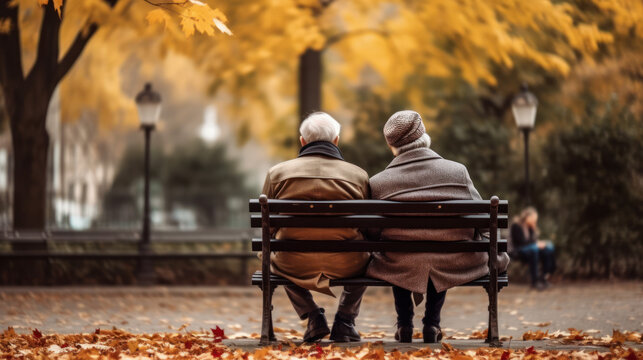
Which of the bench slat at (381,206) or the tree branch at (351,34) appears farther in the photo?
the tree branch at (351,34)

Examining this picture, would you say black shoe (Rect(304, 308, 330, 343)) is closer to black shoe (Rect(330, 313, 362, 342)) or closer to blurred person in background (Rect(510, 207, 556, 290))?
black shoe (Rect(330, 313, 362, 342))

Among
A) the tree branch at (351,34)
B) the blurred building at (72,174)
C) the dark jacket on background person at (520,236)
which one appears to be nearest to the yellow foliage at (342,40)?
the tree branch at (351,34)

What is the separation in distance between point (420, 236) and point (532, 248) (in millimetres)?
7231

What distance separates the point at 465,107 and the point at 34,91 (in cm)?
788

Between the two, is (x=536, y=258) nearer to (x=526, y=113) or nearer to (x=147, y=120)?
(x=526, y=113)

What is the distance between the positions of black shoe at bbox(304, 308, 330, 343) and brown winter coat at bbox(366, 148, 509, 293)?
1.44ft

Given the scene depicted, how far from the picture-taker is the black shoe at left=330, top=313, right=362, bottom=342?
240 inches

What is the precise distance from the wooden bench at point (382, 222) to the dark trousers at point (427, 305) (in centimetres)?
25

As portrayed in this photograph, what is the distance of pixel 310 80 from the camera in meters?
14.9

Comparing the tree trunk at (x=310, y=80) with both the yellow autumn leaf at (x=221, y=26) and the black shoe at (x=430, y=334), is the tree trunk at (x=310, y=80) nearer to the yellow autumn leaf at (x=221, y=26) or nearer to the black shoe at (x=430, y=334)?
the yellow autumn leaf at (x=221, y=26)

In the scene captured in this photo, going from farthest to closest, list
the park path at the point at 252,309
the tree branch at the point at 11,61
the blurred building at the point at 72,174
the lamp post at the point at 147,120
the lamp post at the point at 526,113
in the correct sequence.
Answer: the blurred building at the point at 72,174, the lamp post at the point at 147,120, the lamp post at the point at 526,113, the tree branch at the point at 11,61, the park path at the point at 252,309

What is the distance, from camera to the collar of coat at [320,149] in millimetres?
6195

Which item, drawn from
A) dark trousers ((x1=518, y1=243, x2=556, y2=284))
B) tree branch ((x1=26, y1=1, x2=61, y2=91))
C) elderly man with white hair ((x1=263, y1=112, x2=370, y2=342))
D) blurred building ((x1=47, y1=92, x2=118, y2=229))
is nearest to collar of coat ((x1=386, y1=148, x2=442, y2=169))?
elderly man with white hair ((x1=263, y1=112, x2=370, y2=342))

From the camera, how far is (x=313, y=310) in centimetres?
614
